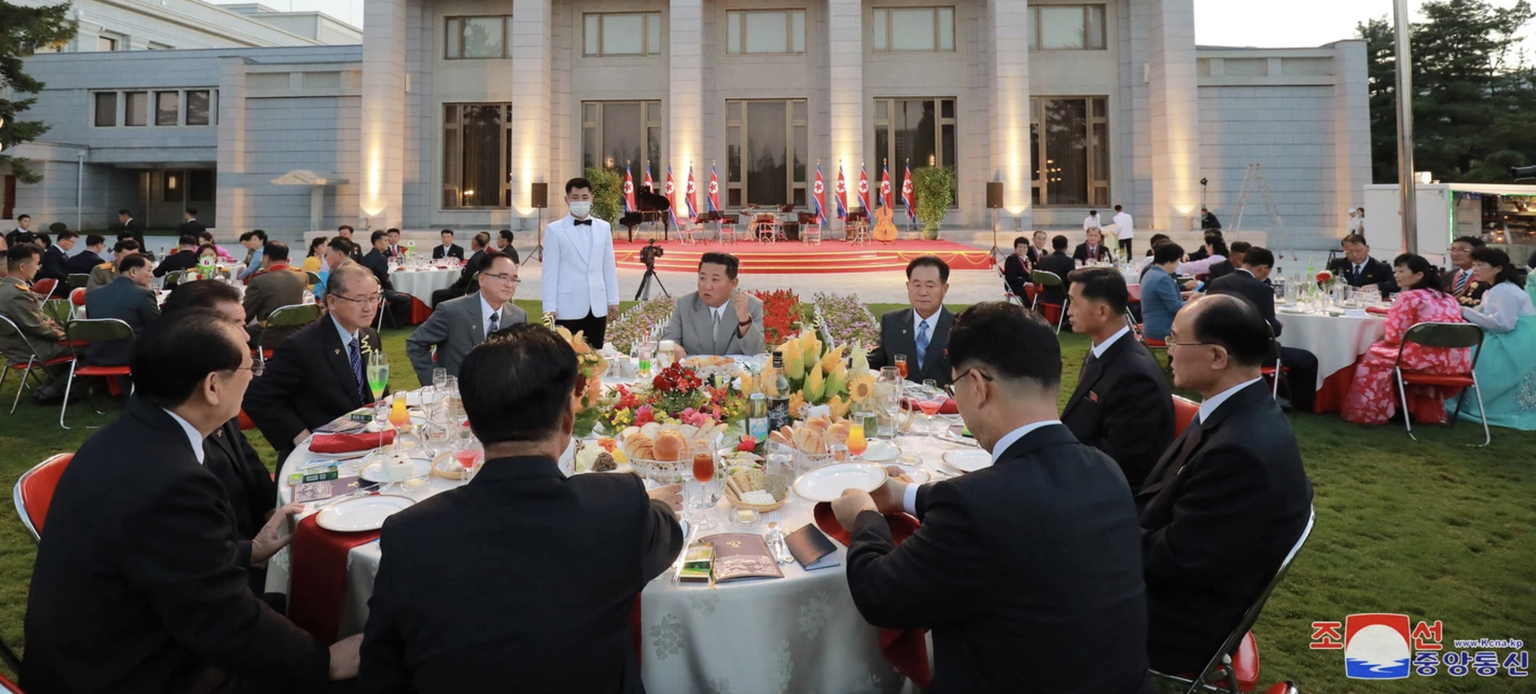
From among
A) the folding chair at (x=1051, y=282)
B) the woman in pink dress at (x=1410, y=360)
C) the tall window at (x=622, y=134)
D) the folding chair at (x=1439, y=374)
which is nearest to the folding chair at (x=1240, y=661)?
the folding chair at (x=1439, y=374)

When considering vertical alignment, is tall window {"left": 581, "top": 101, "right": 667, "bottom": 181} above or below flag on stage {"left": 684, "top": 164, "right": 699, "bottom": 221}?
above

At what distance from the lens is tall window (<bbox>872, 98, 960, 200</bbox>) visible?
21.0m

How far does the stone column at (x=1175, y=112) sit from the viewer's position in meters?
19.1

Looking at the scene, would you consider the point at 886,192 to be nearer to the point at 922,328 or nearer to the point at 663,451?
the point at 922,328

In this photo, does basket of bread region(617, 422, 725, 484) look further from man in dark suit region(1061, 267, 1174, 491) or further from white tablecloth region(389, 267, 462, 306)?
white tablecloth region(389, 267, 462, 306)

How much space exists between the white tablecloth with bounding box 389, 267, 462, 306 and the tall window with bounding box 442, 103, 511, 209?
448 inches

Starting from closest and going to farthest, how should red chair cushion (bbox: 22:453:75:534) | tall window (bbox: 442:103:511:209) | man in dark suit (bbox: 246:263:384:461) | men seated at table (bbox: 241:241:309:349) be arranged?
red chair cushion (bbox: 22:453:75:534) → man in dark suit (bbox: 246:263:384:461) → men seated at table (bbox: 241:241:309:349) → tall window (bbox: 442:103:511:209)

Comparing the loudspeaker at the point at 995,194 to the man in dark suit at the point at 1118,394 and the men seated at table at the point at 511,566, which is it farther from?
the men seated at table at the point at 511,566

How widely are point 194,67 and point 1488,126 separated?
139ft

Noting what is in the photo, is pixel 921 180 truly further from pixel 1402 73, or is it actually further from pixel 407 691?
pixel 407 691

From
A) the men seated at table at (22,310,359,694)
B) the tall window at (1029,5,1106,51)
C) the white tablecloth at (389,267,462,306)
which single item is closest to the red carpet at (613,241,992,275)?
the white tablecloth at (389,267,462,306)

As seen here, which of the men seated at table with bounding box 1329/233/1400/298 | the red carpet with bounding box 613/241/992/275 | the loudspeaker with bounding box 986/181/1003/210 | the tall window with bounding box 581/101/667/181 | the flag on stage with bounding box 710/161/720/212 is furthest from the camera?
the tall window with bounding box 581/101/667/181

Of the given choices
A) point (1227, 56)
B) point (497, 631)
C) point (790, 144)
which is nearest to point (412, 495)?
point (497, 631)

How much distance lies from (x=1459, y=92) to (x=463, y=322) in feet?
112
